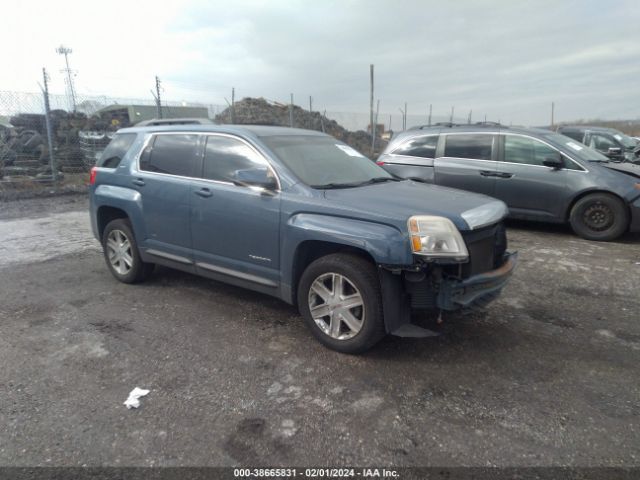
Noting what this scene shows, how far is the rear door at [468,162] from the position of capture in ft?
25.2

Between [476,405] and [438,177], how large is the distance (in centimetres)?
566

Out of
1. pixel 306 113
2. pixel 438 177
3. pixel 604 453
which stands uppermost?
pixel 306 113

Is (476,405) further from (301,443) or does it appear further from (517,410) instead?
(301,443)

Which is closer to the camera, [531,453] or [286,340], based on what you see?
[531,453]

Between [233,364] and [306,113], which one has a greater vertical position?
[306,113]

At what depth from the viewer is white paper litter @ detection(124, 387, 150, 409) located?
2910mm

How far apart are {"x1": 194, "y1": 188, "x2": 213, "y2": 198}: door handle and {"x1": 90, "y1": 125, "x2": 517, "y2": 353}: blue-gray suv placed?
14mm

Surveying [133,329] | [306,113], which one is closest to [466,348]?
[133,329]

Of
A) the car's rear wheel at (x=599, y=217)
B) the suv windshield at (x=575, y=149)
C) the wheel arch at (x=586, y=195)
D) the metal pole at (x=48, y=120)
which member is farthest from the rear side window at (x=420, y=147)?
the metal pole at (x=48, y=120)

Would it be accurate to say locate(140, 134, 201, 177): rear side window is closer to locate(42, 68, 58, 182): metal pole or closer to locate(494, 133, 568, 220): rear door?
locate(494, 133, 568, 220): rear door

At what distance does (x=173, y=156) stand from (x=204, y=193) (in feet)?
2.35

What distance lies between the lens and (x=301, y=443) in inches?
101

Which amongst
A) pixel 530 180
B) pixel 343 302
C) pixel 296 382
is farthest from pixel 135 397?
pixel 530 180

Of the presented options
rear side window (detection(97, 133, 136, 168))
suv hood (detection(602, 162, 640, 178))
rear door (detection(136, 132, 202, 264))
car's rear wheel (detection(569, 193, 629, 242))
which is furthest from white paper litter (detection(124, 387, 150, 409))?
suv hood (detection(602, 162, 640, 178))
